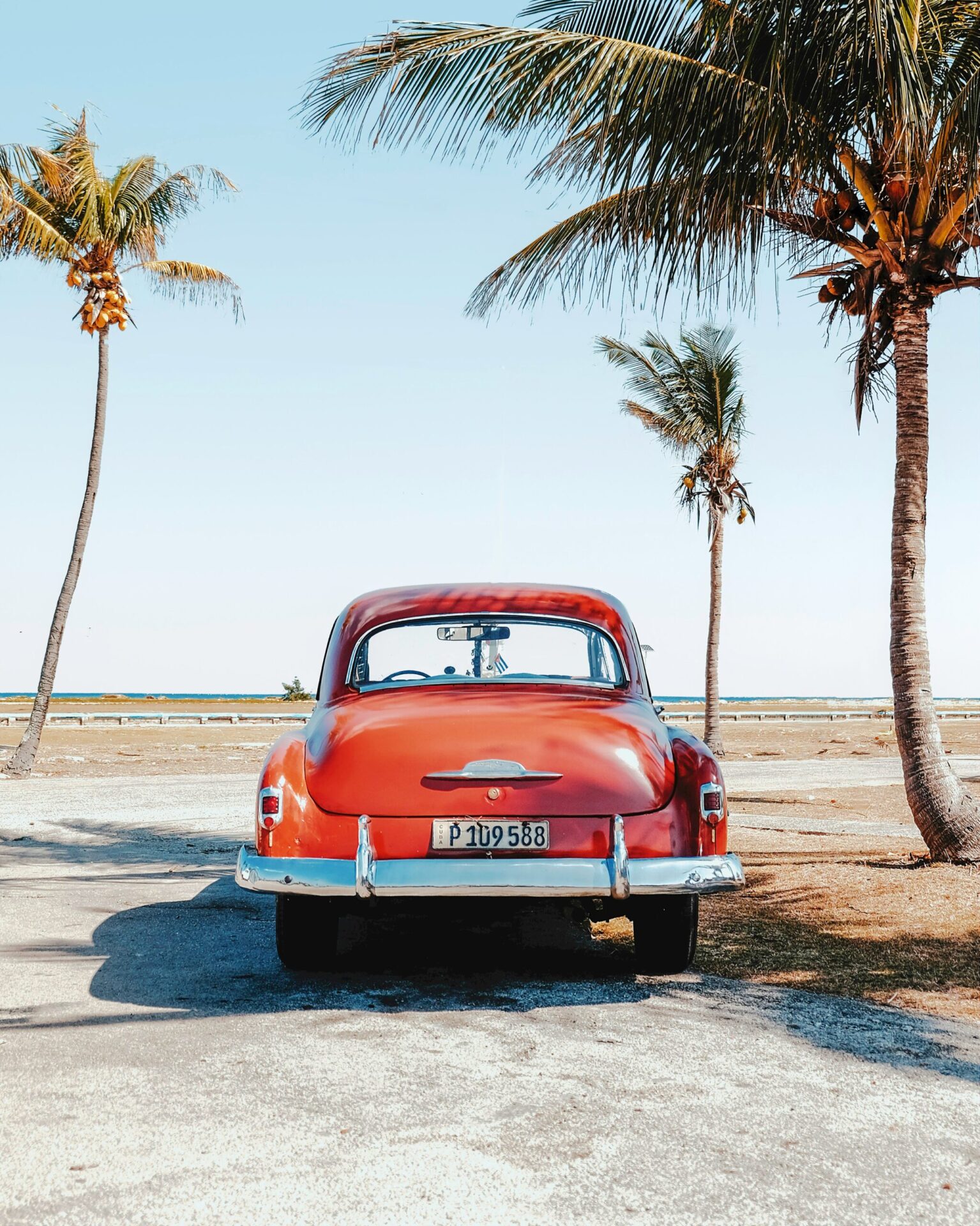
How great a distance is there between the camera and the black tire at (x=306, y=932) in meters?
5.61

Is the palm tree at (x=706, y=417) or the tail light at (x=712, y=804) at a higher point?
the palm tree at (x=706, y=417)

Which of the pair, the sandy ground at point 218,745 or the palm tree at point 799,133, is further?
the sandy ground at point 218,745

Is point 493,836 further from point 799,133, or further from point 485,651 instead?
point 799,133

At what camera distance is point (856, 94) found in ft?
26.6

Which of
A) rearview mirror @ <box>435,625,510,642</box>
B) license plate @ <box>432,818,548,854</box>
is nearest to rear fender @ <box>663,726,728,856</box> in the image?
license plate @ <box>432,818,548,854</box>

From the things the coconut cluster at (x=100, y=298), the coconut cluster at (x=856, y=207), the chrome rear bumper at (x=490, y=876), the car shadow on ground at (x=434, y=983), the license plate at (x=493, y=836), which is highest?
the coconut cluster at (x=100, y=298)

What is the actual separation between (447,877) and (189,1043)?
4.00ft

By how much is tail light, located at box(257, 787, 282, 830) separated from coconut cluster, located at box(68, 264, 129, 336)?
1916 cm

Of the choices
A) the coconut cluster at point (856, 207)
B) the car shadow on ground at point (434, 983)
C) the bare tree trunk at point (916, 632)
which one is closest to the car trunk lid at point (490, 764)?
the car shadow on ground at point (434, 983)

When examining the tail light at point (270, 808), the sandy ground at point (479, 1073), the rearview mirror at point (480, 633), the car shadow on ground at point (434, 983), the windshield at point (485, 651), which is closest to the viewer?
the sandy ground at point (479, 1073)

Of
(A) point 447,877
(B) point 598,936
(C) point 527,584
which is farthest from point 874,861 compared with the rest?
(A) point 447,877

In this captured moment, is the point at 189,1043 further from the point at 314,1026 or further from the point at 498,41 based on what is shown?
the point at 498,41

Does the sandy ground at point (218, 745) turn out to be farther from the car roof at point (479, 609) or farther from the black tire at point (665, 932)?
the black tire at point (665, 932)

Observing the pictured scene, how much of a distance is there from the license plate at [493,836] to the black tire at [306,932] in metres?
0.75
